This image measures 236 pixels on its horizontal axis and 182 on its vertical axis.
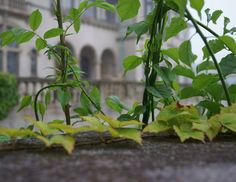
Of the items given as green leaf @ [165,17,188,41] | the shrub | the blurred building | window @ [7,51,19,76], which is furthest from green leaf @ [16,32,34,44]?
window @ [7,51,19,76]

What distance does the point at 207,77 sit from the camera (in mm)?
749

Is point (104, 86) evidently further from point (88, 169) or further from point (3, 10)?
point (88, 169)

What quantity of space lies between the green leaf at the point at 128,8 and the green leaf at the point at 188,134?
212 millimetres

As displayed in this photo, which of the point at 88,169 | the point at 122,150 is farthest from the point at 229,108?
the point at 88,169

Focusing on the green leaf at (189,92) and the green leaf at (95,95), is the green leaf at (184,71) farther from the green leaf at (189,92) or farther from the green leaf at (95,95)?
the green leaf at (95,95)

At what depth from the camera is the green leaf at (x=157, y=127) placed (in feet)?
2.03

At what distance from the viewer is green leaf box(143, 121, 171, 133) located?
0.62 m

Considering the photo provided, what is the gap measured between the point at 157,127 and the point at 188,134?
5cm

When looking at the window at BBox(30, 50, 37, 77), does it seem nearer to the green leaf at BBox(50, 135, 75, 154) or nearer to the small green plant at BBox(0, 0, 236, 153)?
the small green plant at BBox(0, 0, 236, 153)

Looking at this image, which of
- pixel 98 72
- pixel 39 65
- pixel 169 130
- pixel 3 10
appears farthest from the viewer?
pixel 98 72

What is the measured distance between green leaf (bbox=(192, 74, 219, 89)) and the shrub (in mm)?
5805

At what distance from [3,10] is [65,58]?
9.78 metres

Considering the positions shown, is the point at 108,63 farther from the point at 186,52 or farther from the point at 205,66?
the point at 186,52

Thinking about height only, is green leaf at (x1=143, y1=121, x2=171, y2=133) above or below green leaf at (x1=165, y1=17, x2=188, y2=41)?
below
